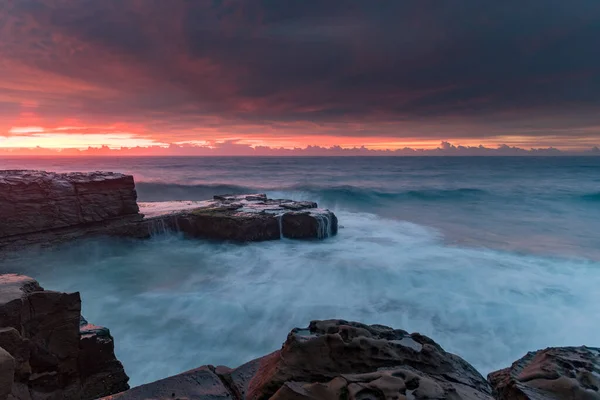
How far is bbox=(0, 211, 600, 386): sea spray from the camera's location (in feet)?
22.6

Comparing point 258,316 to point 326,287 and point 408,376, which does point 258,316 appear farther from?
point 408,376

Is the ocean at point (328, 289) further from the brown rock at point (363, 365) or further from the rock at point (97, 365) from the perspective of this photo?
the brown rock at point (363, 365)

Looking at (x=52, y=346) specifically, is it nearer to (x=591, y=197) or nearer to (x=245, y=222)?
(x=245, y=222)

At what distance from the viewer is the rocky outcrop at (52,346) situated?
3.38 meters

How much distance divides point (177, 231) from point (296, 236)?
454 centimetres

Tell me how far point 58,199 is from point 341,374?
37.3ft

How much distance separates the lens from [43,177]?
421 inches

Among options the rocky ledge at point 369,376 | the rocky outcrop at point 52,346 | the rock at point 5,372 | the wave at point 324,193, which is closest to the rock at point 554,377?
the rocky ledge at point 369,376

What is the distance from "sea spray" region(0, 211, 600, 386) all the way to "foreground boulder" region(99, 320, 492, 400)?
360cm

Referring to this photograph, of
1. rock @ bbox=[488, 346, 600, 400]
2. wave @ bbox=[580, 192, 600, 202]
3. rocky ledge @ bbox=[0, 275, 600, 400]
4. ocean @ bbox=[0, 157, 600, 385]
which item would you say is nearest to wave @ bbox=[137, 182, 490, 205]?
wave @ bbox=[580, 192, 600, 202]

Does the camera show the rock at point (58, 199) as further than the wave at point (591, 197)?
No

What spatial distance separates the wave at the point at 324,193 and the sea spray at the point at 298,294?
13.9 m

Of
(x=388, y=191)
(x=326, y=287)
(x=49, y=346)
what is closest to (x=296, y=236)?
(x=326, y=287)

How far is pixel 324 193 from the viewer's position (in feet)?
91.8
